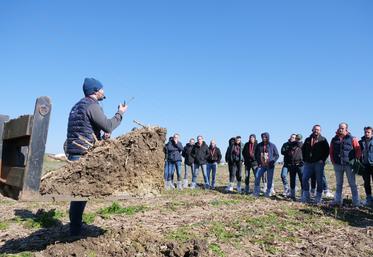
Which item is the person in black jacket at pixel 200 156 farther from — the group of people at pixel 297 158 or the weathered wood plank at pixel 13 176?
the weathered wood plank at pixel 13 176

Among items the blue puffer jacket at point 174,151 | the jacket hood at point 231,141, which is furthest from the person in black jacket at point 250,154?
the blue puffer jacket at point 174,151

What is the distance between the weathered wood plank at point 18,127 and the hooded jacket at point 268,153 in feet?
34.5

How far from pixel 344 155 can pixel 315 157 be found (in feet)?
3.50

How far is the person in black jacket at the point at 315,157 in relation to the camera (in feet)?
41.7

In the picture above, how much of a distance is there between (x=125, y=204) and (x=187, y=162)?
7922 mm

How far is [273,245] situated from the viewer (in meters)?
6.96

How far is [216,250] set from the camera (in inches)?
257

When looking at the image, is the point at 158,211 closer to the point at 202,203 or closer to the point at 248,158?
the point at 202,203

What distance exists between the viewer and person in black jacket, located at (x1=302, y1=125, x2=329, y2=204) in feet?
41.7

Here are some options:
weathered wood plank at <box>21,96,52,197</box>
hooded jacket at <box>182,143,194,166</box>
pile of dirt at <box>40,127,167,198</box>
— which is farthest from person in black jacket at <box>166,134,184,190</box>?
weathered wood plank at <box>21,96,52,197</box>

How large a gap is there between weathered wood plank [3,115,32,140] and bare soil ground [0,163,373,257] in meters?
1.72

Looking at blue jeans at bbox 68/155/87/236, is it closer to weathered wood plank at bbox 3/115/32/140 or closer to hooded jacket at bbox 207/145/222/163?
weathered wood plank at bbox 3/115/32/140

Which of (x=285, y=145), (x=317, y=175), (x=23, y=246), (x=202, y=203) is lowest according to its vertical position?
(x=23, y=246)

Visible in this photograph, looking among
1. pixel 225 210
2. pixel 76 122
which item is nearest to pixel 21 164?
pixel 76 122
